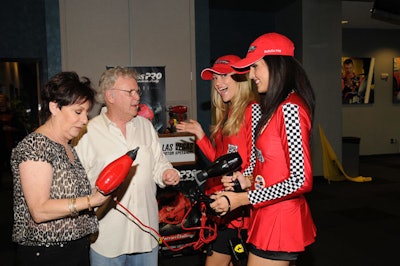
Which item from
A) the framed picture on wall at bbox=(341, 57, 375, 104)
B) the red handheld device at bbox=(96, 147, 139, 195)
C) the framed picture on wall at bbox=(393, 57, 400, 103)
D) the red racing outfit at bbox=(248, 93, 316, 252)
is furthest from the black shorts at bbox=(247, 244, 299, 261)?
the framed picture on wall at bbox=(393, 57, 400, 103)

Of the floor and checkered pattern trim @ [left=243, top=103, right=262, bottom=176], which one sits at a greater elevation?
checkered pattern trim @ [left=243, top=103, right=262, bottom=176]

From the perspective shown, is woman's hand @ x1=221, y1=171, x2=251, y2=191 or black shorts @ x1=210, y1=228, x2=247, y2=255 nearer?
woman's hand @ x1=221, y1=171, x2=251, y2=191

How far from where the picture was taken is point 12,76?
9.61 meters

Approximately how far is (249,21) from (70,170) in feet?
23.2

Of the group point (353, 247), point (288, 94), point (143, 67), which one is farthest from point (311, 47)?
point (288, 94)

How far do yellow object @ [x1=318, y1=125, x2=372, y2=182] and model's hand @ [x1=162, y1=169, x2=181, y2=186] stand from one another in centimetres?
594

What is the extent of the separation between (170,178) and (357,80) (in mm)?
9480

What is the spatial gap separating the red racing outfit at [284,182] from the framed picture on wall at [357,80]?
924cm

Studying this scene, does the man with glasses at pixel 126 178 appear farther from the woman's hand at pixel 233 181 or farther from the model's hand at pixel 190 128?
the model's hand at pixel 190 128

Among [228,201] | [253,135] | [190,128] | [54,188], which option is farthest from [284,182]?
[190,128]

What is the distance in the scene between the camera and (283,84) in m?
1.80

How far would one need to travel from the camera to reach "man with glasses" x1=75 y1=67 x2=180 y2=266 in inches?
83.4

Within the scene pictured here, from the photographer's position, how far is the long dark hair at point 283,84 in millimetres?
1792

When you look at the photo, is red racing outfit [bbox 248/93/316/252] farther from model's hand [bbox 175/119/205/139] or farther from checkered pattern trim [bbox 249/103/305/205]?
model's hand [bbox 175/119/205/139]
